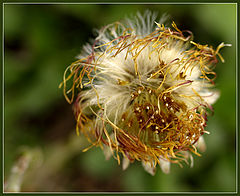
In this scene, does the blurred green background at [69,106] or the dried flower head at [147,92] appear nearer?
the dried flower head at [147,92]

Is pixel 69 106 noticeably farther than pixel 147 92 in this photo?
Yes

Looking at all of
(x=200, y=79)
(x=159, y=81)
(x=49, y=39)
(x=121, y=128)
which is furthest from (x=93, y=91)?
(x=49, y=39)

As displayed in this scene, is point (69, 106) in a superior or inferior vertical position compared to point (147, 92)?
inferior

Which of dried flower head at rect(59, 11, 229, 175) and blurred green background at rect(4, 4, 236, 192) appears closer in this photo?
dried flower head at rect(59, 11, 229, 175)
